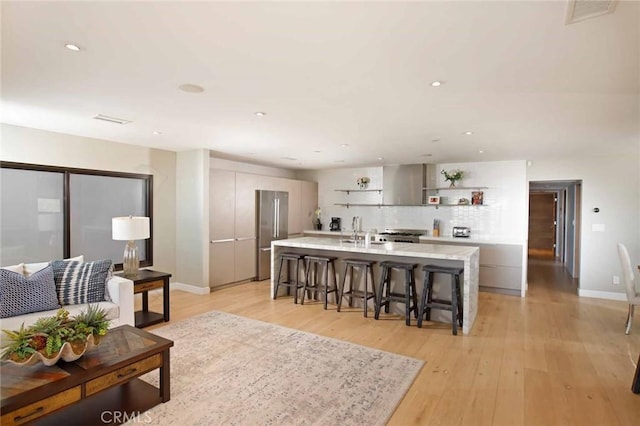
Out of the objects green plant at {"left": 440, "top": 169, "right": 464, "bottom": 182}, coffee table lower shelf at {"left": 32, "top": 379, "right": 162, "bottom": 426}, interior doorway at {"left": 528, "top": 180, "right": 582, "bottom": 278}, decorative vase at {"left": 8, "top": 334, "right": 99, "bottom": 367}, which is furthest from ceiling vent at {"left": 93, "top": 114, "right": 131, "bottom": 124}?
interior doorway at {"left": 528, "top": 180, "right": 582, "bottom": 278}

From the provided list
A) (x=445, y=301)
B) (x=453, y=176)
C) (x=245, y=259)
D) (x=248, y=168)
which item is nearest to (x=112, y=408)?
(x=445, y=301)

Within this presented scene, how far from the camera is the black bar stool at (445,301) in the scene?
394 cm

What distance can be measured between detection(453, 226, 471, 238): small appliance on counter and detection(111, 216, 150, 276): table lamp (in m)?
5.35

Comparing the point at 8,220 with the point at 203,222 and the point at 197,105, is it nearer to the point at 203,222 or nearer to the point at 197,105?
the point at 203,222

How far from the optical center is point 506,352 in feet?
11.3

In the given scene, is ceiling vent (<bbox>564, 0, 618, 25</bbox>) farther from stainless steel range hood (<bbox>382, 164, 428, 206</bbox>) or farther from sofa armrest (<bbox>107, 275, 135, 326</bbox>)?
stainless steel range hood (<bbox>382, 164, 428, 206</bbox>)

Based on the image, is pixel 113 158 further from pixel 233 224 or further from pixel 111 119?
pixel 233 224

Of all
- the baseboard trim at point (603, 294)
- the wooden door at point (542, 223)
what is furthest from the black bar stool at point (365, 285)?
the wooden door at point (542, 223)

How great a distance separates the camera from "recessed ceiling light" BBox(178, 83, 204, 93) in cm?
267

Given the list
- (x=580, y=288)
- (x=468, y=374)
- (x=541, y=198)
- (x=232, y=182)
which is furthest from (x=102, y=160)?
(x=541, y=198)

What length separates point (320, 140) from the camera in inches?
187

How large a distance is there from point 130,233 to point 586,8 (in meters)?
4.36

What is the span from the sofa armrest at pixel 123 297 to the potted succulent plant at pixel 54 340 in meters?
1.31

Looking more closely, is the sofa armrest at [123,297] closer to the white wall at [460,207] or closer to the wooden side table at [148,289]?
the wooden side table at [148,289]
